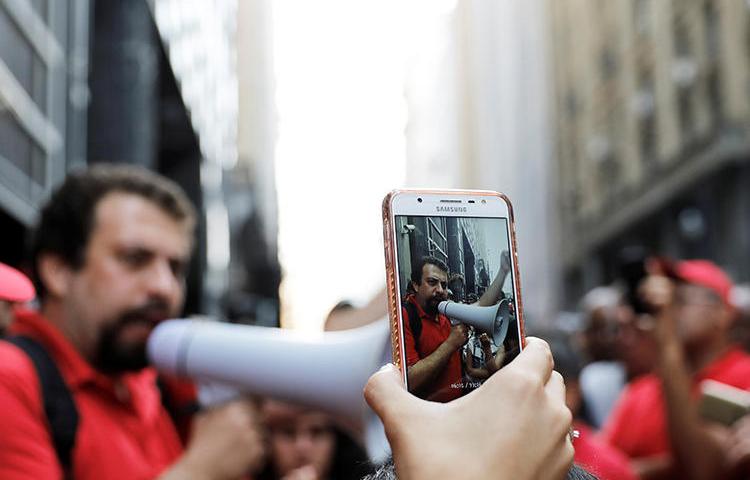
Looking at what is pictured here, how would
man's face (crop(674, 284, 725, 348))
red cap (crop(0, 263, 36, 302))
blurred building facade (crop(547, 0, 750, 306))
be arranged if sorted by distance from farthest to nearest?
blurred building facade (crop(547, 0, 750, 306))
man's face (crop(674, 284, 725, 348))
red cap (crop(0, 263, 36, 302))

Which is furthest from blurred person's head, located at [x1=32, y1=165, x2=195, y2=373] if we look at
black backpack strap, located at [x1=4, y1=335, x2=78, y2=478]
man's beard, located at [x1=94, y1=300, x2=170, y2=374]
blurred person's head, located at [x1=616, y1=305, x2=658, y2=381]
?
blurred person's head, located at [x1=616, y1=305, x2=658, y2=381]

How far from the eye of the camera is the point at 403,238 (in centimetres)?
96

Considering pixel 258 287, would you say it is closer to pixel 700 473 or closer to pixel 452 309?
pixel 700 473

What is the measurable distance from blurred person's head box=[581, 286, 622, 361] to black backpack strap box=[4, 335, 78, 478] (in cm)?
366

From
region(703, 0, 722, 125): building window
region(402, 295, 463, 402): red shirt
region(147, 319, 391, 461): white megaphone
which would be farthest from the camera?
region(703, 0, 722, 125): building window

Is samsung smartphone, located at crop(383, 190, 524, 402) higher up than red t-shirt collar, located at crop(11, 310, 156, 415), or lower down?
higher up

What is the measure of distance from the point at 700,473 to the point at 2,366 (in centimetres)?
207

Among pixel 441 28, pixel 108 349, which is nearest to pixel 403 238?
pixel 108 349

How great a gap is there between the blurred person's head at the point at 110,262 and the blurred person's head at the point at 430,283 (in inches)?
50.8

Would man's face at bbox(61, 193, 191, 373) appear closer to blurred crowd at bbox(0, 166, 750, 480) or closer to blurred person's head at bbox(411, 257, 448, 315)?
blurred crowd at bbox(0, 166, 750, 480)

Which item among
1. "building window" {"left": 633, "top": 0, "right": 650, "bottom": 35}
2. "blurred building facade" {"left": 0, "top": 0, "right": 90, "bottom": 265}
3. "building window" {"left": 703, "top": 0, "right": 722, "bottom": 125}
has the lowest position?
"blurred building facade" {"left": 0, "top": 0, "right": 90, "bottom": 265}

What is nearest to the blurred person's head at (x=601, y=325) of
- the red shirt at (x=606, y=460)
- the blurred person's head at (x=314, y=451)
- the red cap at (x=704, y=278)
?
the red cap at (x=704, y=278)

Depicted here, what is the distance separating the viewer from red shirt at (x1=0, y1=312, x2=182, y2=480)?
1593mm

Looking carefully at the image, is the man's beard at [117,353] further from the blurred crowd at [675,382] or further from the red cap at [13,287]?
the blurred crowd at [675,382]
